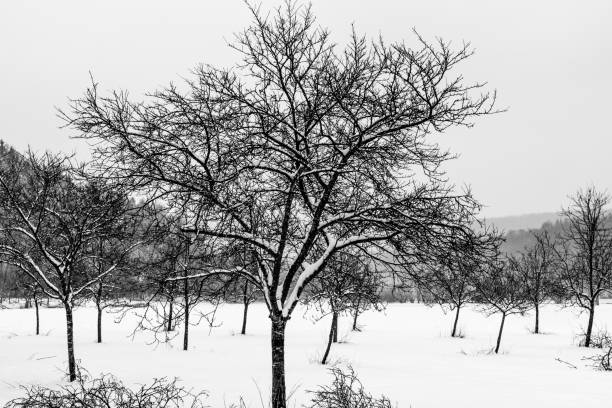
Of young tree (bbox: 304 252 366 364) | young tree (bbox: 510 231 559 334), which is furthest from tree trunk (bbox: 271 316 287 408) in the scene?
young tree (bbox: 510 231 559 334)

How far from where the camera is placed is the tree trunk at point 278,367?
7.67 meters

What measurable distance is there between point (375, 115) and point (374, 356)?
41.1 feet

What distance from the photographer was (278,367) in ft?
25.3

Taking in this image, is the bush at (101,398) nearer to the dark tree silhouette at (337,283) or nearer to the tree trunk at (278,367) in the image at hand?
the tree trunk at (278,367)

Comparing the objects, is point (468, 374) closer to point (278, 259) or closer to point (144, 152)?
point (278, 259)

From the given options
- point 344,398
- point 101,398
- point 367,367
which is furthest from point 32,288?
point 344,398

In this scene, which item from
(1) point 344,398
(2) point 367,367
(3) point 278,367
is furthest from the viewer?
(2) point 367,367

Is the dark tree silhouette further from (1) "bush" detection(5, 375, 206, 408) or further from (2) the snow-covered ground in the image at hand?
(1) "bush" detection(5, 375, 206, 408)

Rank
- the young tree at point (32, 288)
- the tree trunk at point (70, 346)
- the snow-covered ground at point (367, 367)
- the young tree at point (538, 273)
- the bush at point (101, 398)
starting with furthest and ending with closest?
the young tree at point (538, 273) < the young tree at point (32, 288) < the tree trunk at point (70, 346) < the snow-covered ground at point (367, 367) < the bush at point (101, 398)

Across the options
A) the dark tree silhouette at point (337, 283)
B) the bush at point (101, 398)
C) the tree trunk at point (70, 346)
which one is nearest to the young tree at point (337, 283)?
the dark tree silhouette at point (337, 283)

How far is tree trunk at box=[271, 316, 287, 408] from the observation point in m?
7.67

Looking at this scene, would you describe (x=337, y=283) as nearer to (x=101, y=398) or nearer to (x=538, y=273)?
(x=101, y=398)

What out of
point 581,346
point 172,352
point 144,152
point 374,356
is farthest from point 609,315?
point 144,152

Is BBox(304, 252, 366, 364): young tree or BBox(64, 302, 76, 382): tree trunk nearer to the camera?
BBox(304, 252, 366, 364): young tree
